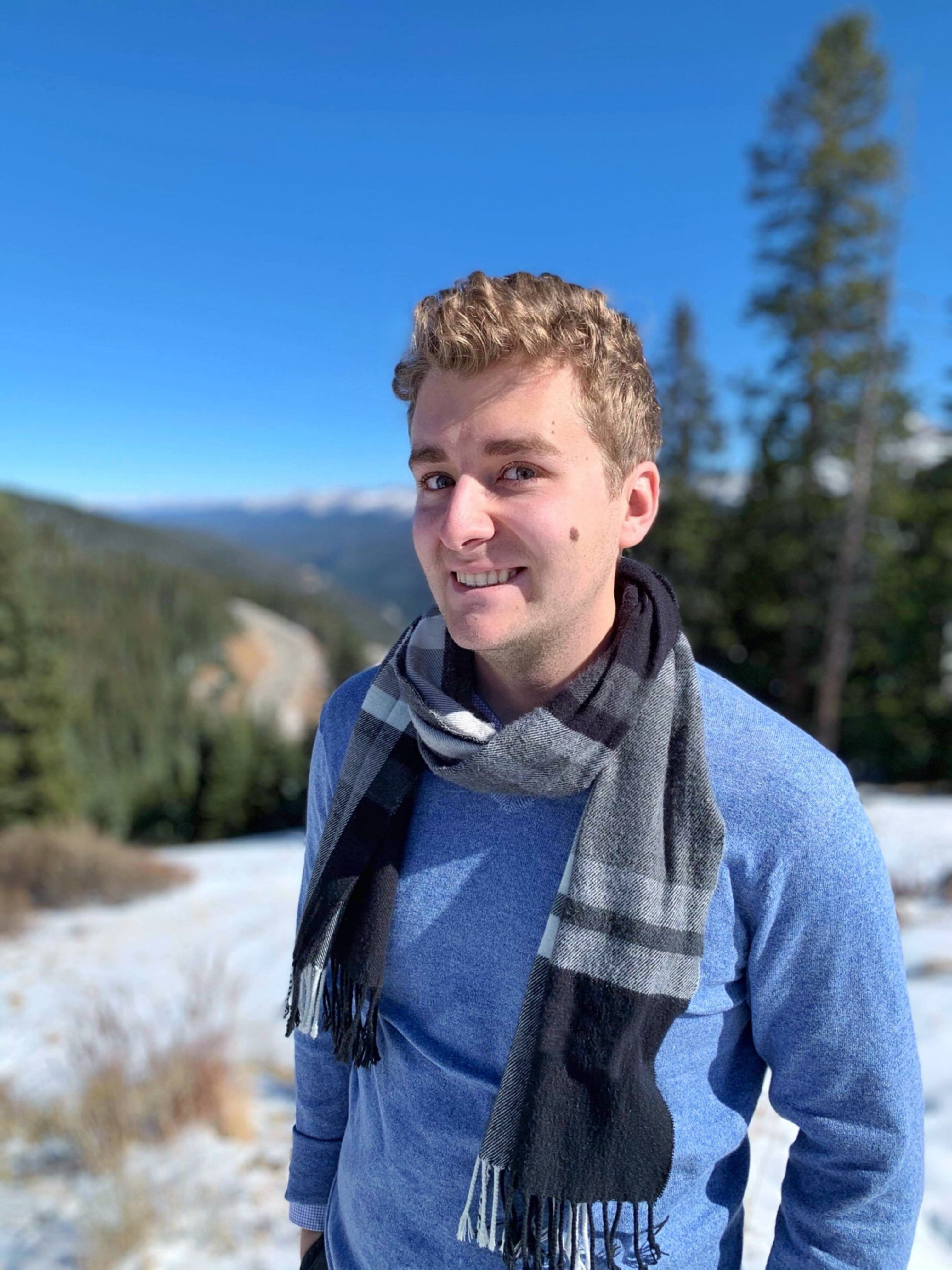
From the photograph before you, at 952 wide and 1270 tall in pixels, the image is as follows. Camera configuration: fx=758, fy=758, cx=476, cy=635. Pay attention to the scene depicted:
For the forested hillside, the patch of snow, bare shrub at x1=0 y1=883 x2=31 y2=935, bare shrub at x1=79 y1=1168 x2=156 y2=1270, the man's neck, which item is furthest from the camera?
the forested hillside

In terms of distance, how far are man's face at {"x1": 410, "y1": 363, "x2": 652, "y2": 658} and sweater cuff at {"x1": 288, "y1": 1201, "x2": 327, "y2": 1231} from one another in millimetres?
1472

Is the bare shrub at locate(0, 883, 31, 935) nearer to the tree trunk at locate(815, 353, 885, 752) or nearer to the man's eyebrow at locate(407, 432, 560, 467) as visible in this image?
the man's eyebrow at locate(407, 432, 560, 467)

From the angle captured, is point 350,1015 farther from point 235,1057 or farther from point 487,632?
point 235,1057

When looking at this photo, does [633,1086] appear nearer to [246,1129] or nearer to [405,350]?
[405,350]

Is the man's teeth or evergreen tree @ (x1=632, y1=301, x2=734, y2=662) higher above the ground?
evergreen tree @ (x1=632, y1=301, x2=734, y2=662)

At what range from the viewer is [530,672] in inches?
59.7

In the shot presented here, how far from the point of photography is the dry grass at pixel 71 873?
11.4m

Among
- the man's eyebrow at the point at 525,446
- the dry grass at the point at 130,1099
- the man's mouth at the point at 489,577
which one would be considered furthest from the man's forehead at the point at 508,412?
the dry grass at the point at 130,1099

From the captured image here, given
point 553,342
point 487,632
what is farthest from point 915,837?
point 553,342

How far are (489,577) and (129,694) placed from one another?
201ft

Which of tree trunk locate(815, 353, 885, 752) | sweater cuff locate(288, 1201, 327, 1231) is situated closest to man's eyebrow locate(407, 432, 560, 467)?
sweater cuff locate(288, 1201, 327, 1231)

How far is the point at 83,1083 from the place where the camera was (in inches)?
166

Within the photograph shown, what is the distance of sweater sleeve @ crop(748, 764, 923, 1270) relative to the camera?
4.19 ft

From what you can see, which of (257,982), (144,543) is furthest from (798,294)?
(144,543)
